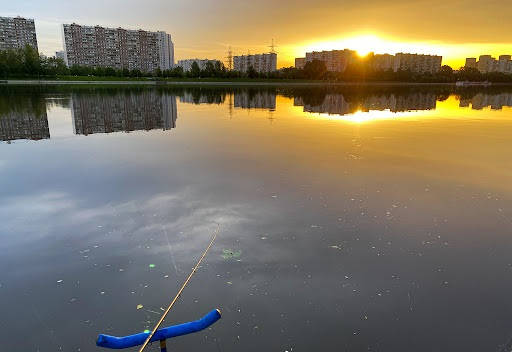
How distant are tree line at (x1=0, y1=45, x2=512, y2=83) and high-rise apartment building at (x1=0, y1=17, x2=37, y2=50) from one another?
38.1m

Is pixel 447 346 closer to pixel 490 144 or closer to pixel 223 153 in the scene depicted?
pixel 223 153

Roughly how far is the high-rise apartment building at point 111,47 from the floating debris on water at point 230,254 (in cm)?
16473

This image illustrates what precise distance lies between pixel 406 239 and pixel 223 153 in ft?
27.5

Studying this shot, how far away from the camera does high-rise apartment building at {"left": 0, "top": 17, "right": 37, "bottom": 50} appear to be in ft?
473

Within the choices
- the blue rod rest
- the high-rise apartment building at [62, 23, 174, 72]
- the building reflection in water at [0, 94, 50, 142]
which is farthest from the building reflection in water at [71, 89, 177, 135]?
the high-rise apartment building at [62, 23, 174, 72]

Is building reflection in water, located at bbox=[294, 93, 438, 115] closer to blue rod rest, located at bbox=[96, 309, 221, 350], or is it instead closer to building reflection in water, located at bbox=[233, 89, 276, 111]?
building reflection in water, located at bbox=[233, 89, 276, 111]

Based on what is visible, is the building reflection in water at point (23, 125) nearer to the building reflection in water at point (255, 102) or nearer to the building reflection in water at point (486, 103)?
the building reflection in water at point (255, 102)

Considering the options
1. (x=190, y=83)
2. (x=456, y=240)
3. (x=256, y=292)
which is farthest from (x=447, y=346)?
(x=190, y=83)

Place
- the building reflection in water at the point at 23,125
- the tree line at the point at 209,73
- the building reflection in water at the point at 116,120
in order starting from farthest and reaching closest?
the tree line at the point at 209,73
the building reflection in water at the point at 116,120
the building reflection in water at the point at 23,125

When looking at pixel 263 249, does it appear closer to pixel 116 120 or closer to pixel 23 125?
pixel 116 120

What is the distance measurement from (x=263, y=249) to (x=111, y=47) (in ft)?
599

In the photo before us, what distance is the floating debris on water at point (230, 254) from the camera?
19.2 ft

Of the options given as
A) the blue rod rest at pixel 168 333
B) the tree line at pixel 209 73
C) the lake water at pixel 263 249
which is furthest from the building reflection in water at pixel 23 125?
the tree line at pixel 209 73

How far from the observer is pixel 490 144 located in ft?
50.9
